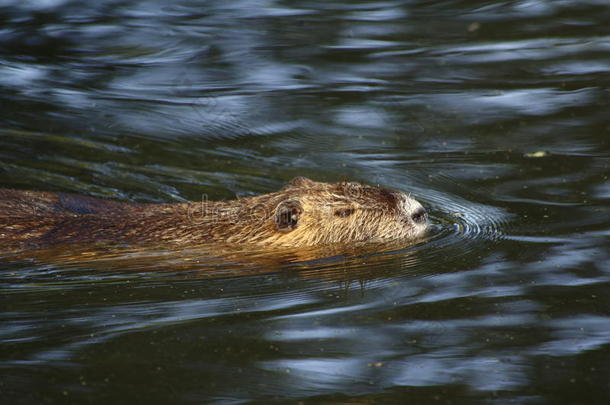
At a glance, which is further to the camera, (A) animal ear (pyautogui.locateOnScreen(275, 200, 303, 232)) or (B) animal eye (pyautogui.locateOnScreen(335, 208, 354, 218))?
(B) animal eye (pyautogui.locateOnScreen(335, 208, 354, 218))

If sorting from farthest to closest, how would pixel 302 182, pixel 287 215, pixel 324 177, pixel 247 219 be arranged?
1. pixel 324 177
2. pixel 302 182
3. pixel 247 219
4. pixel 287 215

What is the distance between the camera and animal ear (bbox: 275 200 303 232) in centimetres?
573

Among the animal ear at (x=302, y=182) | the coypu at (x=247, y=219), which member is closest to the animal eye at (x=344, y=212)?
the coypu at (x=247, y=219)

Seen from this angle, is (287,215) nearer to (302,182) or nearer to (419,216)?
(302,182)

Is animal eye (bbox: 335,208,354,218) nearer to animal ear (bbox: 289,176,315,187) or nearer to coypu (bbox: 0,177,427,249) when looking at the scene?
coypu (bbox: 0,177,427,249)

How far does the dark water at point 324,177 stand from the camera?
375 centimetres

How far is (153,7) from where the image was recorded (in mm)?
11266

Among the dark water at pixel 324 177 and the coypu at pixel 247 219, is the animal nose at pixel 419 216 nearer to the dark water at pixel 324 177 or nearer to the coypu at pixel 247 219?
the coypu at pixel 247 219

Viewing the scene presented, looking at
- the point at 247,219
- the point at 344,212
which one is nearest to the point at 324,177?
the point at 344,212

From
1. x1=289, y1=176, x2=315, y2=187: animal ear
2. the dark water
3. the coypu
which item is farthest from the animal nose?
x1=289, y1=176, x2=315, y2=187: animal ear

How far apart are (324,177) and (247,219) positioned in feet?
4.15

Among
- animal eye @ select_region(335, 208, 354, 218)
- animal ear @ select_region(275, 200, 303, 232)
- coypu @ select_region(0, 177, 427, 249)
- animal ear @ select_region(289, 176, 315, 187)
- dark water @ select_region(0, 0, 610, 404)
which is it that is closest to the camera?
dark water @ select_region(0, 0, 610, 404)

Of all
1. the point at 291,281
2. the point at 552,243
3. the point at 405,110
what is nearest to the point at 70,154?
the point at 405,110

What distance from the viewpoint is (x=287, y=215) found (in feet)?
18.9
